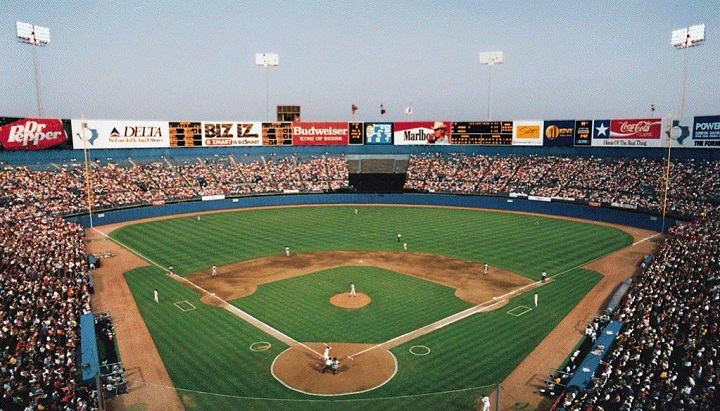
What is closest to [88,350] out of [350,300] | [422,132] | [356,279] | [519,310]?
[350,300]

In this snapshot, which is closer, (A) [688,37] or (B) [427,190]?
(A) [688,37]

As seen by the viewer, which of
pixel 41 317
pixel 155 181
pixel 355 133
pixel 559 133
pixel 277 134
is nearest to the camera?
pixel 41 317

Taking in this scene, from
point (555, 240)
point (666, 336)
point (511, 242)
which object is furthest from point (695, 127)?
point (666, 336)

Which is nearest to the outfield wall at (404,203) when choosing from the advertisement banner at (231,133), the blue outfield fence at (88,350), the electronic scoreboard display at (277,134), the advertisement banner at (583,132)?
the advertisement banner at (583,132)

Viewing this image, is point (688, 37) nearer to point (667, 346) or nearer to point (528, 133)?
point (528, 133)

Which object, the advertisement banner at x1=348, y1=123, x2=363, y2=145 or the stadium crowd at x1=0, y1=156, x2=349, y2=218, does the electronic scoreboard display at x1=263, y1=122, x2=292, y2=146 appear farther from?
the advertisement banner at x1=348, y1=123, x2=363, y2=145

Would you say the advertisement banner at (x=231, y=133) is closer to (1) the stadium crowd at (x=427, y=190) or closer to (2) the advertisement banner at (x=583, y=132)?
(1) the stadium crowd at (x=427, y=190)

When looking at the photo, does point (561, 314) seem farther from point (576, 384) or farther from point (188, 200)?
point (188, 200)

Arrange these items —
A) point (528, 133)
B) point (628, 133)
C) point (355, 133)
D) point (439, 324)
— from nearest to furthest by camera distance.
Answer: point (439, 324)
point (628, 133)
point (528, 133)
point (355, 133)
